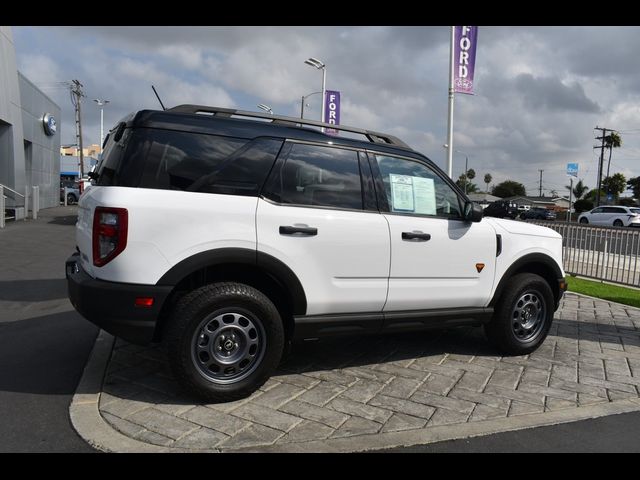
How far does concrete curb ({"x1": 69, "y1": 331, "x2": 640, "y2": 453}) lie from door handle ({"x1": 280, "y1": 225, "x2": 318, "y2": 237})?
4.77 ft

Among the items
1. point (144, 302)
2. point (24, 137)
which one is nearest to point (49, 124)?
point (24, 137)

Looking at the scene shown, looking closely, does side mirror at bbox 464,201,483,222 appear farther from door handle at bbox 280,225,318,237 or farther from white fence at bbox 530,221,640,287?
white fence at bbox 530,221,640,287

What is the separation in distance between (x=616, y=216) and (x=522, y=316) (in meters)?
32.2

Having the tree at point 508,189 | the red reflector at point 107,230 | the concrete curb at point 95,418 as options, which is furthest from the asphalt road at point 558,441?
the tree at point 508,189

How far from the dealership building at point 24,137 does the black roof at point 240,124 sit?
19019 mm

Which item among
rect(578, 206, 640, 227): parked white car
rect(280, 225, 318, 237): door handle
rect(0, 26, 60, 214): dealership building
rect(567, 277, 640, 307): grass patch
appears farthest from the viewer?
rect(578, 206, 640, 227): parked white car

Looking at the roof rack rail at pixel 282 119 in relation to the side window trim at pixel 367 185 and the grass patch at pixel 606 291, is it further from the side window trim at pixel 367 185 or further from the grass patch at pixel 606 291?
the grass patch at pixel 606 291

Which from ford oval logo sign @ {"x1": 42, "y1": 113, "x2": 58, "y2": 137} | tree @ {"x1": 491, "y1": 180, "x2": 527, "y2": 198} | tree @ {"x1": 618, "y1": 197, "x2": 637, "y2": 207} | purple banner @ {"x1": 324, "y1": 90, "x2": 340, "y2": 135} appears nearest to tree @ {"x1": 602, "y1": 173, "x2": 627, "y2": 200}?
tree @ {"x1": 618, "y1": 197, "x2": 637, "y2": 207}

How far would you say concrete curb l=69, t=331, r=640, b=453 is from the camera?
311cm

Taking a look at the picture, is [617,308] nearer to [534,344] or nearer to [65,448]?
[534,344]

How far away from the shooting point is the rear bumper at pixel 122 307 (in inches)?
135

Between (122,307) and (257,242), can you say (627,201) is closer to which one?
(257,242)

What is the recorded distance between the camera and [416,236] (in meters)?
4.36

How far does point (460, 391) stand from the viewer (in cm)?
420
